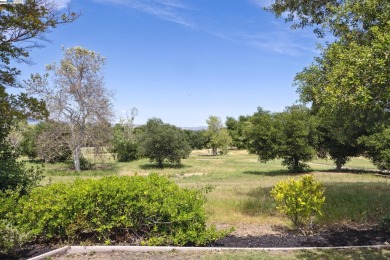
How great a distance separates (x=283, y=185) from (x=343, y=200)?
4287mm

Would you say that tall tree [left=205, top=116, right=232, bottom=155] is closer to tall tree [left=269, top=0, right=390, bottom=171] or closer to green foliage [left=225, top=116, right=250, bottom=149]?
green foliage [left=225, top=116, right=250, bottom=149]

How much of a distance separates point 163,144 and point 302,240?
107 feet

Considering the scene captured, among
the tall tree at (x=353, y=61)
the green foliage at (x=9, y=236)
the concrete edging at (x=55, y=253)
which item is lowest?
the concrete edging at (x=55, y=253)

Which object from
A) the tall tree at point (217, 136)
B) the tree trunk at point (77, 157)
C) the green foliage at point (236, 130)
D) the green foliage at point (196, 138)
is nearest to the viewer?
the tree trunk at point (77, 157)

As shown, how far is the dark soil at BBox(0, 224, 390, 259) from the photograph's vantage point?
20.2ft

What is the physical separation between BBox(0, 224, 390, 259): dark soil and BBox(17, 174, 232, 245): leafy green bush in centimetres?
33

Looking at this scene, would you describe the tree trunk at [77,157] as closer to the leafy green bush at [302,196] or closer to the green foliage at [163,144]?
the green foliage at [163,144]

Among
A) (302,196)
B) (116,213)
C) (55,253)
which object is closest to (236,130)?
(302,196)

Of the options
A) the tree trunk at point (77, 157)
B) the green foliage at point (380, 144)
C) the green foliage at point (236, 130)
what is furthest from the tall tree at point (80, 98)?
the green foliage at point (236, 130)

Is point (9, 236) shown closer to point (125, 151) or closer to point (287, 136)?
point (287, 136)

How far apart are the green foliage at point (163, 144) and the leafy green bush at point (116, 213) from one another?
105ft

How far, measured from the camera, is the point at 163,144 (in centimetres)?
3850

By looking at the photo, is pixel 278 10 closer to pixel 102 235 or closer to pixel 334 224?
pixel 334 224

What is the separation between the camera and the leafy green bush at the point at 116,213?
5.74m
